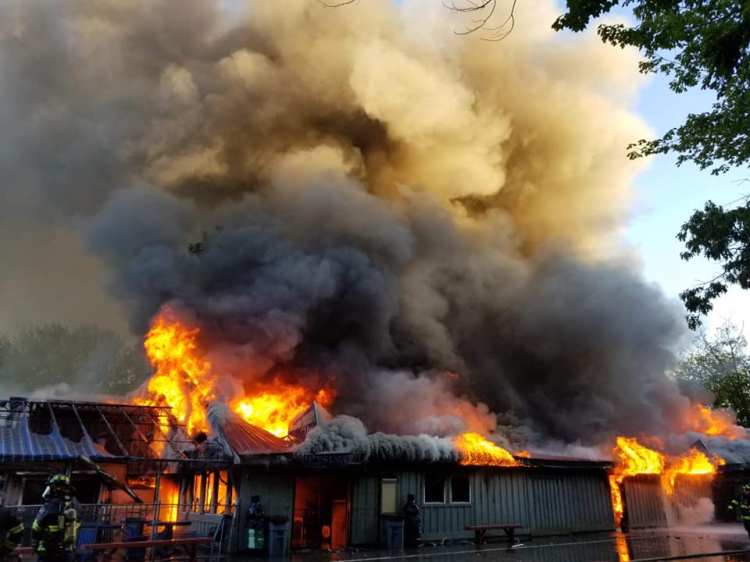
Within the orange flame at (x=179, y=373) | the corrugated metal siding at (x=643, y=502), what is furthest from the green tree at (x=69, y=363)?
the corrugated metal siding at (x=643, y=502)

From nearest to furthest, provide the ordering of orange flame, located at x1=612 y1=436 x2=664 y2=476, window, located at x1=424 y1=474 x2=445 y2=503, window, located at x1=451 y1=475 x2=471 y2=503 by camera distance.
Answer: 1. window, located at x1=424 y1=474 x2=445 y2=503
2. window, located at x1=451 y1=475 x2=471 y2=503
3. orange flame, located at x1=612 y1=436 x2=664 y2=476

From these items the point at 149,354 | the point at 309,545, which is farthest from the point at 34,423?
the point at 309,545

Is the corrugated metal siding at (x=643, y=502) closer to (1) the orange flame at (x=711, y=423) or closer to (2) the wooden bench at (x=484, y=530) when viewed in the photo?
(2) the wooden bench at (x=484, y=530)

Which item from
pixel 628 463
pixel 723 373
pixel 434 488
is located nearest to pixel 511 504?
pixel 434 488

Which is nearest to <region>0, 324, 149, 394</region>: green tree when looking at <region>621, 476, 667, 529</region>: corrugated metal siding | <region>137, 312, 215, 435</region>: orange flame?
<region>137, 312, 215, 435</region>: orange flame

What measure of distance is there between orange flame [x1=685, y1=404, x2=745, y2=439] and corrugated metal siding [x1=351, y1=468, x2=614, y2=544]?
35.4 feet

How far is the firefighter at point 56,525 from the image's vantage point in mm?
7086

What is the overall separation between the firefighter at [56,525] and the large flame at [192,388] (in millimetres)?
12216

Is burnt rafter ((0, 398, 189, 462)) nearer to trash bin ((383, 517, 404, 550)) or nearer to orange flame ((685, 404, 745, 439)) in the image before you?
trash bin ((383, 517, 404, 550))

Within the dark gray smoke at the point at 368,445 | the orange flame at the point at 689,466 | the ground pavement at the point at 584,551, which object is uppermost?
the dark gray smoke at the point at 368,445

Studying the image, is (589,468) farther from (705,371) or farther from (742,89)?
(705,371)

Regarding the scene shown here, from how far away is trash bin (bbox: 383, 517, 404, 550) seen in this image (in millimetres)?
15195

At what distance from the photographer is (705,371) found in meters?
51.8

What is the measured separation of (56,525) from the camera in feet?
23.4
